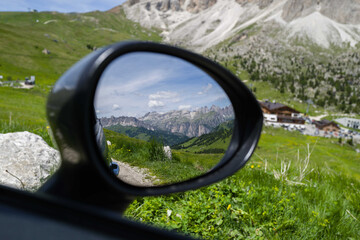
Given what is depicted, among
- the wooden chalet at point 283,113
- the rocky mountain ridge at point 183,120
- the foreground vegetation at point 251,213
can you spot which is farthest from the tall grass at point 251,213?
the wooden chalet at point 283,113

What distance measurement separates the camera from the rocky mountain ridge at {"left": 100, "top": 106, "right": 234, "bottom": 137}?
56.5 inches

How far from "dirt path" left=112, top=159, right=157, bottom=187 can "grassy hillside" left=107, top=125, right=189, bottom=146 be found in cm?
16

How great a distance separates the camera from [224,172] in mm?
1987

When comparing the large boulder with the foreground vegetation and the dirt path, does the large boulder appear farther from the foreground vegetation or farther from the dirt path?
the dirt path

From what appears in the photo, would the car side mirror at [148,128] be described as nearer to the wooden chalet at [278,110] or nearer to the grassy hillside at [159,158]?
the grassy hillside at [159,158]

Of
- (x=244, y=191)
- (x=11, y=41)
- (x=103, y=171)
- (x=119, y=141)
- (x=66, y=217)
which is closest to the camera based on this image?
(x=66, y=217)

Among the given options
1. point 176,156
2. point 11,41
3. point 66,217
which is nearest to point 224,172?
point 176,156

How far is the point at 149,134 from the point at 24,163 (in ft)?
6.47

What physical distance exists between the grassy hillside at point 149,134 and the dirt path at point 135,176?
160 mm

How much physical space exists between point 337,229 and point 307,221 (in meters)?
0.29

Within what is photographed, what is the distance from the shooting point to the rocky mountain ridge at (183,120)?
1435mm

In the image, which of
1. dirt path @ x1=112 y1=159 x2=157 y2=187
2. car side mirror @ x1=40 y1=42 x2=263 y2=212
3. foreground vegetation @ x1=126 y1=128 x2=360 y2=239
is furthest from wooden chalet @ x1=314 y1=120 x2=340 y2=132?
dirt path @ x1=112 y1=159 x2=157 y2=187

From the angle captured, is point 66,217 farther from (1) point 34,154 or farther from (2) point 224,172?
(1) point 34,154

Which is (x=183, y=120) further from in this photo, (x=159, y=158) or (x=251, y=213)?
(x=251, y=213)
